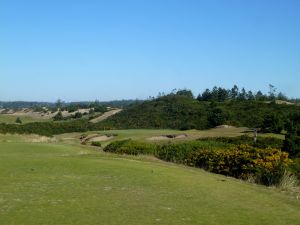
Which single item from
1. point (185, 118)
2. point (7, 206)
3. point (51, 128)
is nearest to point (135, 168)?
point (7, 206)

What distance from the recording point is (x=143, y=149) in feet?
87.2

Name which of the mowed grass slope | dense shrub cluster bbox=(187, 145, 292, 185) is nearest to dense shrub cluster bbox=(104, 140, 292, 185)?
dense shrub cluster bbox=(187, 145, 292, 185)

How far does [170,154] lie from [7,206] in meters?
14.6

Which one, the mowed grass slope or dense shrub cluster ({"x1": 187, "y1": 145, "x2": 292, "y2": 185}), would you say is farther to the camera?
dense shrub cluster ({"x1": 187, "y1": 145, "x2": 292, "y2": 185})

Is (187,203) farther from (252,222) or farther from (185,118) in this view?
(185,118)

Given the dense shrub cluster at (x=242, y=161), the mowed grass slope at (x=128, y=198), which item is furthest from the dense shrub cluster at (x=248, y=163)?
the mowed grass slope at (x=128, y=198)

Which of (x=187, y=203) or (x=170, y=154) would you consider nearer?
(x=187, y=203)

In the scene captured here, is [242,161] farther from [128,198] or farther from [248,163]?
[128,198]

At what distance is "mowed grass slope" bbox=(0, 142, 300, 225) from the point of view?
351 inches

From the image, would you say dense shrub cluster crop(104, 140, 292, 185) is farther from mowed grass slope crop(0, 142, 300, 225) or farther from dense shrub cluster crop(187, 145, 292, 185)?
mowed grass slope crop(0, 142, 300, 225)

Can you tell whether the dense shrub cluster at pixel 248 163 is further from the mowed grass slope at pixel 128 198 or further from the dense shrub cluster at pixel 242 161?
the mowed grass slope at pixel 128 198

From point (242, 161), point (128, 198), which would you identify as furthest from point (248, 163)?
point (128, 198)

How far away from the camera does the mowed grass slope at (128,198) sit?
8906 millimetres

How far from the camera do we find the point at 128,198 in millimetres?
10680
